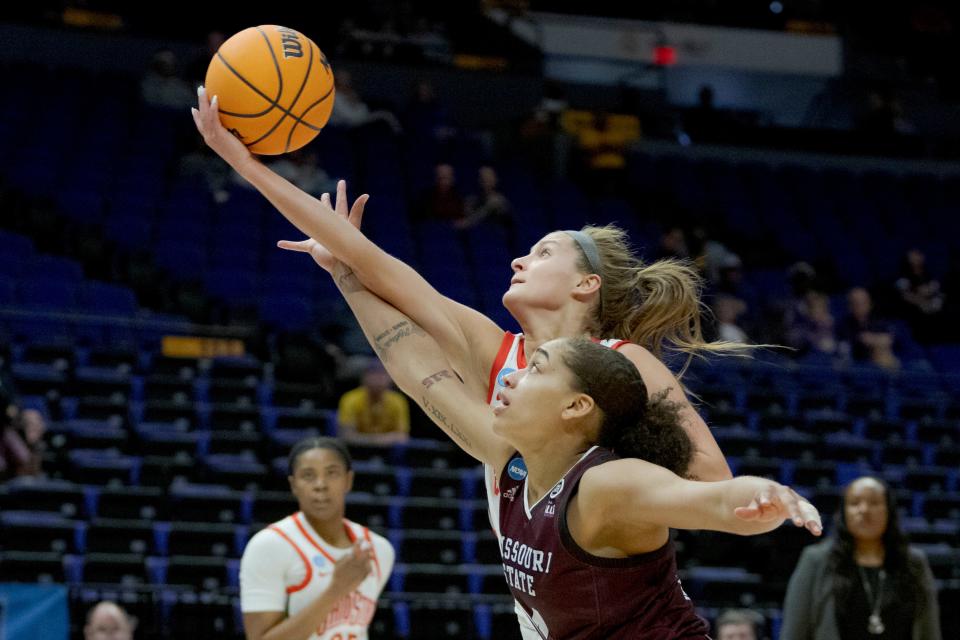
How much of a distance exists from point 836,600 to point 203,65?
9282 mm

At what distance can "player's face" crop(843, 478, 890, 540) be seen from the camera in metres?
5.48

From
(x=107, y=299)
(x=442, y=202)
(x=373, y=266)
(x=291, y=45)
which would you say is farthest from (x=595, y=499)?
(x=442, y=202)

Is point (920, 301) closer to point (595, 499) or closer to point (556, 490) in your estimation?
point (556, 490)

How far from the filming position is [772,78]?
19359 mm

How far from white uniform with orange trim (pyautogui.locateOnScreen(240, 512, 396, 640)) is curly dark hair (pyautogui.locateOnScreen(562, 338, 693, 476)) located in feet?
7.68

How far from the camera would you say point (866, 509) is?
5.47m

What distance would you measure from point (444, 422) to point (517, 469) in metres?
0.33

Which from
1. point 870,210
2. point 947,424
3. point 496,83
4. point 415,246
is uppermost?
point 496,83

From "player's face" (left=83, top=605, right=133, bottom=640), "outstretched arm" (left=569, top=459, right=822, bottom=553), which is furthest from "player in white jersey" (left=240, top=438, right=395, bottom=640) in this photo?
"outstretched arm" (left=569, top=459, right=822, bottom=553)

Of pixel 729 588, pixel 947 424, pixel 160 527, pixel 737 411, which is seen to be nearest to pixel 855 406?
pixel 947 424

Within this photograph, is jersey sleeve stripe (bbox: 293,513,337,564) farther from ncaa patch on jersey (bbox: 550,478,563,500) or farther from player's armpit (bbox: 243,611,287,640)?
ncaa patch on jersey (bbox: 550,478,563,500)

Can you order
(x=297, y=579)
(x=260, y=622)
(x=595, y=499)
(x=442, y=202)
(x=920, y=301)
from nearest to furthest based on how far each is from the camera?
(x=595, y=499)
(x=260, y=622)
(x=297, y=579)
(x=442, y=202)
(x=920, y=301)

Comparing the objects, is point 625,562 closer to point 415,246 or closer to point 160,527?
point 160,527

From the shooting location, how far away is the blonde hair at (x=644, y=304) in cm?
346
